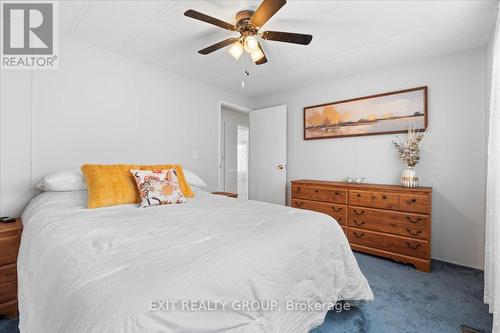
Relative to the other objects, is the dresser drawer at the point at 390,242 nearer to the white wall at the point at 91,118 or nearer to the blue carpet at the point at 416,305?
the blue carpet at the point at 416,305

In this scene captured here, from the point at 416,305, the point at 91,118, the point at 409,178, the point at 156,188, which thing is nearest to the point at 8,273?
the point at 156,188

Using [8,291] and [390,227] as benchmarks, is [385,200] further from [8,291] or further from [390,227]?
[8,291]

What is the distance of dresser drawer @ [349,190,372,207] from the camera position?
8.87 feet

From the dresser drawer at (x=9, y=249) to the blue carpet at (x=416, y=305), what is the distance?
1.34 ft

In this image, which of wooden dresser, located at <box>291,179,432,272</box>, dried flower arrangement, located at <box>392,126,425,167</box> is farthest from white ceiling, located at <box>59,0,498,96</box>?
wooden dresser, located at <box>291,179,432,272</box>

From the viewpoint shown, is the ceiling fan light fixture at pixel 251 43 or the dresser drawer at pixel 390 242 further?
the dresser drawer at pixel 390 242

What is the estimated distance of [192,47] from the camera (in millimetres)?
2471

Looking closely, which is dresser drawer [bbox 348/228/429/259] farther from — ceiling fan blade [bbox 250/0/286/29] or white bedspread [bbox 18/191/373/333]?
ceiling fan blade [bbox 250/0/286/29]

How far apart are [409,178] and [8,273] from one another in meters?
3.78

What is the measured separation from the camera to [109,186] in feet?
6.09

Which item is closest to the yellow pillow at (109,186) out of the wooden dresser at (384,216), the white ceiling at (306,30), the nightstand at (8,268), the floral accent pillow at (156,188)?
the floral accent pillow at (156,188)

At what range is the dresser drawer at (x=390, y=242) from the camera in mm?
2379

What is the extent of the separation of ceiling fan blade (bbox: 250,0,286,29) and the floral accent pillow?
149 cm

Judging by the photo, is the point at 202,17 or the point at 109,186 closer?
the point at 202,17
